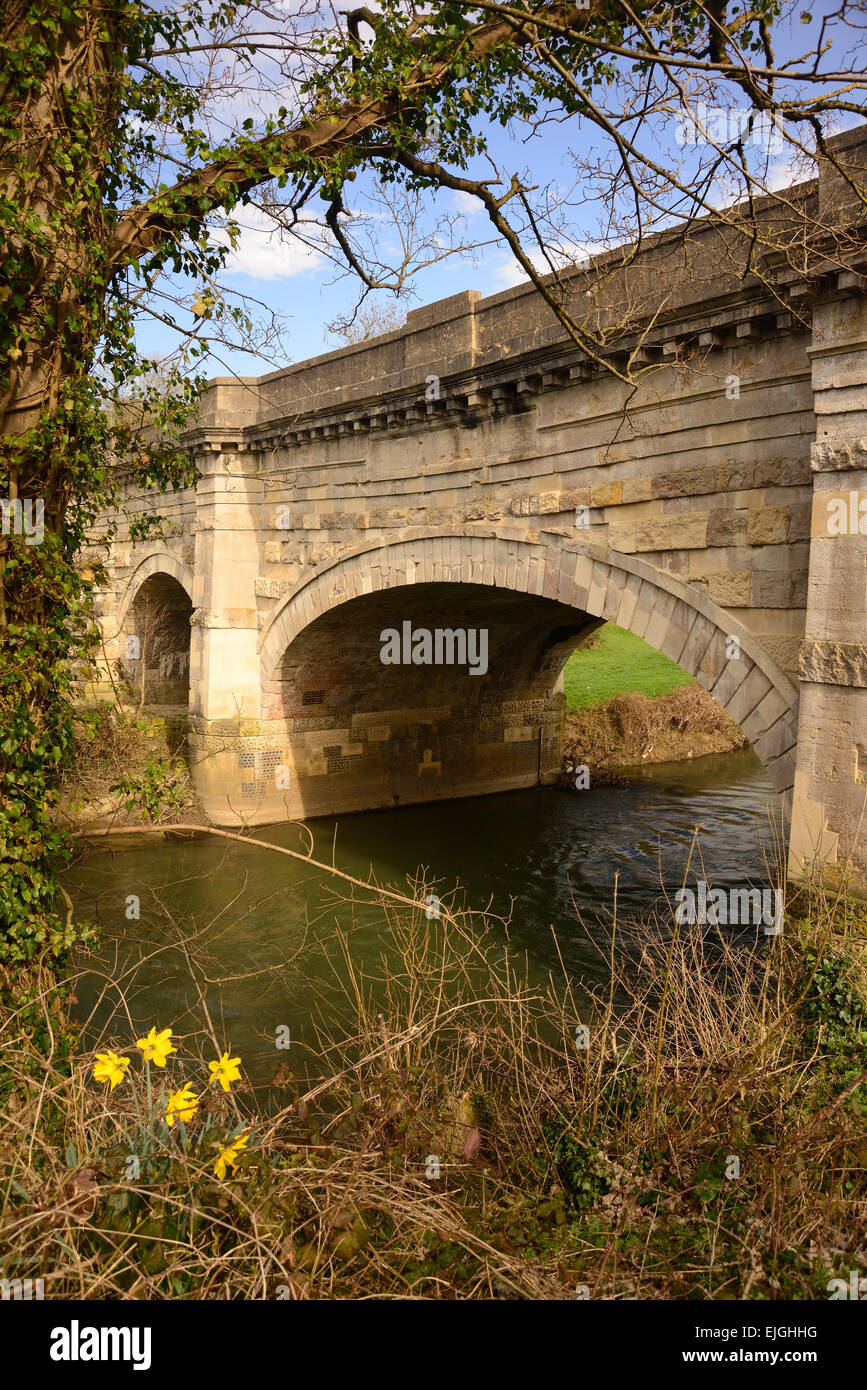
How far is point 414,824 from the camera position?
12812 mm

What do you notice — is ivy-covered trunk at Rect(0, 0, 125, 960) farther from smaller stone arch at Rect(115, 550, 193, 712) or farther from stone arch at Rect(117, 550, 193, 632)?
smaller stone arch at Rect(115, 550, 193, 712)

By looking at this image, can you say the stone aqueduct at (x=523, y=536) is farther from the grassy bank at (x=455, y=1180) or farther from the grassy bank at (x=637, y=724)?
the grassy bank at (x=455, y=1180)

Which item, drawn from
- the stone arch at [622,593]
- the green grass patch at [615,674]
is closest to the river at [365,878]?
the stone arch at [622,593]

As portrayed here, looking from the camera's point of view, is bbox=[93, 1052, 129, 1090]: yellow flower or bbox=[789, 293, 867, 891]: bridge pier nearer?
bbox=[93, 1052, 129, 1090]: yellow flower

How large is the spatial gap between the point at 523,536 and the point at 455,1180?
5.39 meters

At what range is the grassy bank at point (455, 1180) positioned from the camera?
2334 millimetres

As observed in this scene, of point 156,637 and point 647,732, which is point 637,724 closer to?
point 647,732

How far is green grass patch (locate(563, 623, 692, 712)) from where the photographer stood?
18328mm

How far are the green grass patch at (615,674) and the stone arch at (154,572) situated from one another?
7.43 m

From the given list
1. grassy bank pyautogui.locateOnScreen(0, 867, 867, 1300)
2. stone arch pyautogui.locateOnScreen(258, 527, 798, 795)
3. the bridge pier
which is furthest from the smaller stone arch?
grassy bank pyautogui.locateOnScreen(0, 867, 867, 1300)

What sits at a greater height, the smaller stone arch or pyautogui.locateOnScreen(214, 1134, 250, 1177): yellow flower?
the smaller stone arch

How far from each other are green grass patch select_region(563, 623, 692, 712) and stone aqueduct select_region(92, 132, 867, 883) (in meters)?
3.59

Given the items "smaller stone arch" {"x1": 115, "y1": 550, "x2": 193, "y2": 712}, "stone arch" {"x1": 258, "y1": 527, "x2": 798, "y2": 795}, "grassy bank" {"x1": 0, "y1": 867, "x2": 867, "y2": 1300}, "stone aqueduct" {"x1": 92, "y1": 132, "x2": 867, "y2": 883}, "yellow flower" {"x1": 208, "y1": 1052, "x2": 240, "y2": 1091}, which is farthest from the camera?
"smaller stone arch" {"x1": 115, "y1": 550, "x2": 193, "y2": 712}

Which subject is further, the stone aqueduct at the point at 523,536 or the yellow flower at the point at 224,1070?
the stone aqueduct at the point at 523,536
